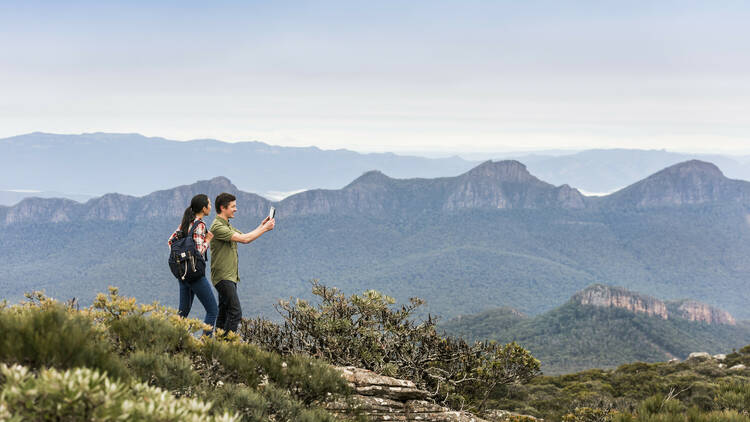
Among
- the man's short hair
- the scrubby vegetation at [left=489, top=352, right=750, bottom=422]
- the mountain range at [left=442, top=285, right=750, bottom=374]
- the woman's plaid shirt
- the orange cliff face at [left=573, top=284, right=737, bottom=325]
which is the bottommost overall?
the mountain range at [left=442, top=285, right=750, bottom=374]

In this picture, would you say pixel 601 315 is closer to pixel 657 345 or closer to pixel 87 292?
pixel 657 345

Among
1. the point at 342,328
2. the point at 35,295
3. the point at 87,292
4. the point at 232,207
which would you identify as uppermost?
the point at 232,207

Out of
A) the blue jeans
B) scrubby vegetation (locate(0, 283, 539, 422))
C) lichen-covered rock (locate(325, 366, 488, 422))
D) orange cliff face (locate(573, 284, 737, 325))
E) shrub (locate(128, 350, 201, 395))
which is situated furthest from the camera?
orange cliff face (locate(573, 284, 737, 325))

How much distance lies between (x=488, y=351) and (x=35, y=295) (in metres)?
9.27

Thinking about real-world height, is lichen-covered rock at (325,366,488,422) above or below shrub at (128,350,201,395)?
below

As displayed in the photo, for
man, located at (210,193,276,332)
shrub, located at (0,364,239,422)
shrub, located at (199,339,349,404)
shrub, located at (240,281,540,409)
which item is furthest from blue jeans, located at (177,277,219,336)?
shrub, located at (0,364,239,422)

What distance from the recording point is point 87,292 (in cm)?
18975

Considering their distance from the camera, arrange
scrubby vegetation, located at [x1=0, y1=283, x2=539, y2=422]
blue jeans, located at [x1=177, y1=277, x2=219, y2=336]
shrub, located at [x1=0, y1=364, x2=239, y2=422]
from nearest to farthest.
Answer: shrub, located at [x1=0, y1=364, x2=239, y2=422] → scrubby vegetation, located at [x1=0, y1=283, x2=539, y2=422] → blue jeans, located at [x1=177, y1=277, x2=219, y2=336]

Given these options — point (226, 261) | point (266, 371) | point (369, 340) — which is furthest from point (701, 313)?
point (266, 371)

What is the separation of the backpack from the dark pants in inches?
19.0

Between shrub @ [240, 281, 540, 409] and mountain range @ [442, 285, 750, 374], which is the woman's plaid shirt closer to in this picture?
shrub @ [240, 281, 540, 409]

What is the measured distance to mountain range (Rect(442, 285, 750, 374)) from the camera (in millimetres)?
111000

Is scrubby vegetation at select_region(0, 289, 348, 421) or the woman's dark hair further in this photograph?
the woman's dark hair

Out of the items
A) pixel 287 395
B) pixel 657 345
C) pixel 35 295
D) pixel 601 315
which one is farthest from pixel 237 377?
pixel 601 315
